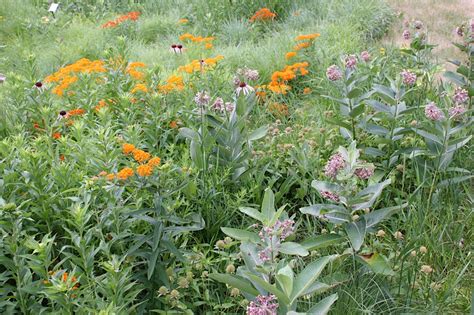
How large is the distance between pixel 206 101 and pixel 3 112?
1942 mm

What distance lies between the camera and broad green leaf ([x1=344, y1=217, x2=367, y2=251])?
2494mm

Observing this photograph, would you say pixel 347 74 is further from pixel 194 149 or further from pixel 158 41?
pixel 158 41

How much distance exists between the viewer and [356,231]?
2553 mm

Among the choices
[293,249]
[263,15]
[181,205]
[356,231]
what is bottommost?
[263,15]

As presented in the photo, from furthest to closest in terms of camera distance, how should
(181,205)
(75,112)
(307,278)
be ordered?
1. (75,112)
2. (181,205)
3. (307,278)

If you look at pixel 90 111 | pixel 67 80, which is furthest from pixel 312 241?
pixel 67 80

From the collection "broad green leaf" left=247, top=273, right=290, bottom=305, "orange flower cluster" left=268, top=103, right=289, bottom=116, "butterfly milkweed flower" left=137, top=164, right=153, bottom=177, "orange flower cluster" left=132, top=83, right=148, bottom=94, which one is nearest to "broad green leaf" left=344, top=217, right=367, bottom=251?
"broad green leaf" left=247, top=273, right=290, bottom=305

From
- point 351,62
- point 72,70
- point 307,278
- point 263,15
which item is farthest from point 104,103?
point 263,15

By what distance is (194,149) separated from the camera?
3365 millimetres

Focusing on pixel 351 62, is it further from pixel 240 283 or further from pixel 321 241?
pixel 240 283

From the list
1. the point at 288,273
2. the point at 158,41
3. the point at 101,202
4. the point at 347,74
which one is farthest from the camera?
the point at 158,41

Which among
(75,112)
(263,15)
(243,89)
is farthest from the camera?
(263,15)

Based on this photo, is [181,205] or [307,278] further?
[181,205]

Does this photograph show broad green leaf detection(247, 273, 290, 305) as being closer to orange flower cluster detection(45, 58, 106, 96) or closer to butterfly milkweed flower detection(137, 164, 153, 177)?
butterfly milkweed flower detection(137, 164, 153, 177)
